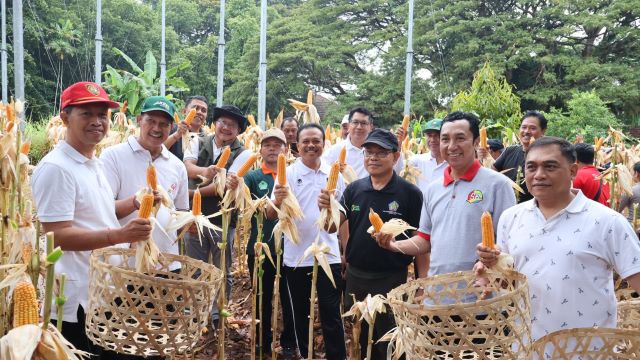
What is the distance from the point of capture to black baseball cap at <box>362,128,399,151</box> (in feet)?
10.9

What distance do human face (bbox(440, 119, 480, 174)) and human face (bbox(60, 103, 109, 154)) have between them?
5.62 ft

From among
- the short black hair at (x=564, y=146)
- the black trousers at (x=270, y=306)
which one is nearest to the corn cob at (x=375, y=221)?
the short black hair at (x=564, y=146)

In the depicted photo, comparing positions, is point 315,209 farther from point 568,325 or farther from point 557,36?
point 557,36

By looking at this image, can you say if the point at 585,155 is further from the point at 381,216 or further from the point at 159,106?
the point at 159,106

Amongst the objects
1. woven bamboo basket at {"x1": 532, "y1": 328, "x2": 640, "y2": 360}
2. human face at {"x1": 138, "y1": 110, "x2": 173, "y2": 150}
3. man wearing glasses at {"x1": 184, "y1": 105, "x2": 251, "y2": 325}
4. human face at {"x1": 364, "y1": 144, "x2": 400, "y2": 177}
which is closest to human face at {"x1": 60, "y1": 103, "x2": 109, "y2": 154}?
human face at {"x1": 138, "y1": 110, "x2": 173, "y2": 150}

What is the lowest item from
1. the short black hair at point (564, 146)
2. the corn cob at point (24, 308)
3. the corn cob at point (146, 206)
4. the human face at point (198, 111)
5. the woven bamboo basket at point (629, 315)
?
the woven bamboo basket at point (629, 315)

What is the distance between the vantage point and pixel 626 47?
20.9 meters

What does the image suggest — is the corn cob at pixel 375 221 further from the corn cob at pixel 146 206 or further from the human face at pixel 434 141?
the human face at pixel 434 141

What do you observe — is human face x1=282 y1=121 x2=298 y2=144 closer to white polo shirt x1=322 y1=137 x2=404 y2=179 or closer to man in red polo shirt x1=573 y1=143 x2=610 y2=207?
white polo shirt x1=322 y1=137 x2=404 y2=179

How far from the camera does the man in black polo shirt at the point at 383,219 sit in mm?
3293

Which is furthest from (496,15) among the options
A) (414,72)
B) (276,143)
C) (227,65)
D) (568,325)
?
(568,325)

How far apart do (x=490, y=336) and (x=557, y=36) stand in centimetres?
2195

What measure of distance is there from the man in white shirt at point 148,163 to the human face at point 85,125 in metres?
0.50

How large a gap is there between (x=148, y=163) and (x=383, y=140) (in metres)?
1.42
